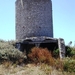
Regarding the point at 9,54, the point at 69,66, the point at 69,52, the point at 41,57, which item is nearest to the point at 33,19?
the point at 69,52

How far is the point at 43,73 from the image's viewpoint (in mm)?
13578

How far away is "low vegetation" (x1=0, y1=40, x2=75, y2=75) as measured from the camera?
14445mm

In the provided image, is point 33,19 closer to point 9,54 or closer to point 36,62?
point 36,62

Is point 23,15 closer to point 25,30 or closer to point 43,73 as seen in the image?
point 25,30

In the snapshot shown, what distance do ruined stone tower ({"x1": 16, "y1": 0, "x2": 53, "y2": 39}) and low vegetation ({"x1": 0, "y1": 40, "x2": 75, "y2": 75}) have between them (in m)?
4.00

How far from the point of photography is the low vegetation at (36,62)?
1445 cm

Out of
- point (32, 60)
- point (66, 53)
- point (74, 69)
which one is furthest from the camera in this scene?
point (66, 53)

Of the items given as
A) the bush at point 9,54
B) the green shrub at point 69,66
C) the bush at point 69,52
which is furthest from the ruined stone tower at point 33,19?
the green shrub at point 69,66

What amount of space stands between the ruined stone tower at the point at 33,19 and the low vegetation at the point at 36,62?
3998 mm

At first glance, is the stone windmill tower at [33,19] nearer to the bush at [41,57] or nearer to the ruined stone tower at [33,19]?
the ruined stone tower at [33,19]

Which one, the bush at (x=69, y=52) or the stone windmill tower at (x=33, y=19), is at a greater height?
the stone windmill tower at (x=33, y=19)

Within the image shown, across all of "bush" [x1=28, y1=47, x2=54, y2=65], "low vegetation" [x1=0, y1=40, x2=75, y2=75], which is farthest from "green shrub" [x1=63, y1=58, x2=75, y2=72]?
"bush" [x1=28, y1=47, x2=54, y2=65]

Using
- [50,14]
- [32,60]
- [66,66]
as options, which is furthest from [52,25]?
[66,66]

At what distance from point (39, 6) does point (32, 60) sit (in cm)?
819
